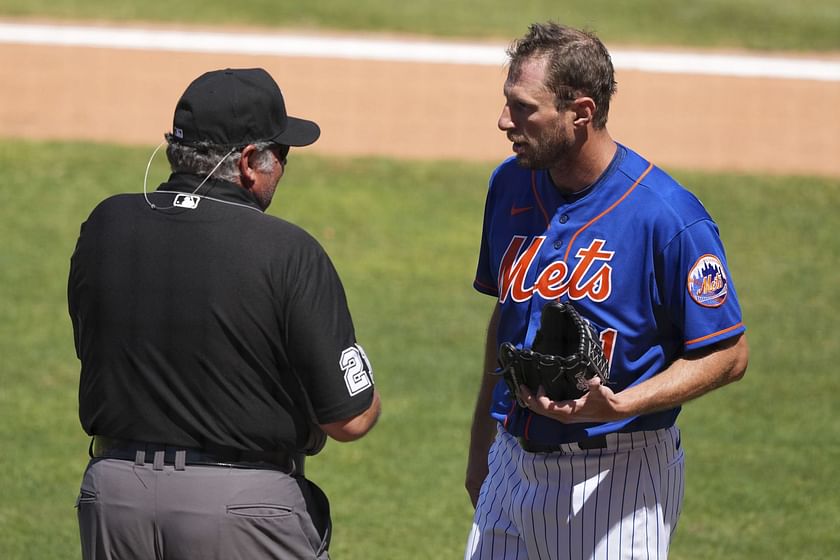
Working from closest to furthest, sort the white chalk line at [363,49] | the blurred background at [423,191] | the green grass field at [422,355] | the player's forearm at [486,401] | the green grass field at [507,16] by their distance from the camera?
the player's forearm at [486,401], the green grass field at [422,355], the blurred background at [423,191], the white chalk line at [363,49], the green grass field at [507,16]

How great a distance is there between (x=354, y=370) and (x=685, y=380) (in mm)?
868

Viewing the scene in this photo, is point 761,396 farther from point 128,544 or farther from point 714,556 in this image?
point 128,544

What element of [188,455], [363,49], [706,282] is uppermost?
[363,49]

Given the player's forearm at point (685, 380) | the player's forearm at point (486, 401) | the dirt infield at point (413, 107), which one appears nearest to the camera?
the player's forearm at point (685, 380)

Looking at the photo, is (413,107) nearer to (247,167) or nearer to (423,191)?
(423,191)

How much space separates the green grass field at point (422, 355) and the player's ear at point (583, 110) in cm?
294

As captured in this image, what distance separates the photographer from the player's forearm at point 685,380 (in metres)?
3.29

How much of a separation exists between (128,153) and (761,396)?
281 inches

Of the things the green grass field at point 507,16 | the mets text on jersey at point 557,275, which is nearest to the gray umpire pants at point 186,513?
the mets text on jersey at point 557,275

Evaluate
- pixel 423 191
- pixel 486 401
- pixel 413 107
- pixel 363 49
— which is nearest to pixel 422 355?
pixel 423 191

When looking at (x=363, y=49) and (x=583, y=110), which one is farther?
(x=363, y=49)

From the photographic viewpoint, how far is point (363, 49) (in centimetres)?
1688

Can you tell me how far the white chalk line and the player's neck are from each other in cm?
1271

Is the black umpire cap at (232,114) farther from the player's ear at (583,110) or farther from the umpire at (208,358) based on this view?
the player's ear at (583,110)
